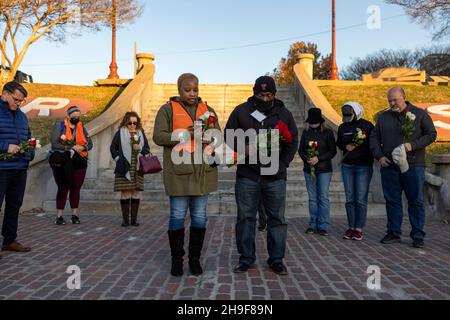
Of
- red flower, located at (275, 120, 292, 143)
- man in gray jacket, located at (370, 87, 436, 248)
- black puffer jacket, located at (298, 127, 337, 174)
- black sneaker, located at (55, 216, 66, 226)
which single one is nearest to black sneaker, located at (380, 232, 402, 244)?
man in gray jacket, located at (370, 87, 436, 248)

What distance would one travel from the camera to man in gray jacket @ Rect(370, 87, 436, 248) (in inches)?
204

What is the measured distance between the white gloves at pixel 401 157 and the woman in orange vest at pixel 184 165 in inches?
107

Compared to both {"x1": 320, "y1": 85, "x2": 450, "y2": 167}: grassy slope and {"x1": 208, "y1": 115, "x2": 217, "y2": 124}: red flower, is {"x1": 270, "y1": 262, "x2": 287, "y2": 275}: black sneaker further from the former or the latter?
{"x1": 320, "y1": 85, "x2": 450, "y2": 167}: grassy slope

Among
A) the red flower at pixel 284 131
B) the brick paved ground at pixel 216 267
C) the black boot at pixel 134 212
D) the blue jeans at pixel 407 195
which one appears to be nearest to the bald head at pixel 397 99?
the blue jeans at pixel 407 195

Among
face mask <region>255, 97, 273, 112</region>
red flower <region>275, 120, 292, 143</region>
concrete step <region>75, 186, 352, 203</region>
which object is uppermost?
face mask <region>255, 97, 273, 112</region>

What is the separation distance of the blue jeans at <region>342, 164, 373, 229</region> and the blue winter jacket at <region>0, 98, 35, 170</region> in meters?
4.69

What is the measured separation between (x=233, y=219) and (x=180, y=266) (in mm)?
3292

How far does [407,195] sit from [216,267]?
306 centimetres

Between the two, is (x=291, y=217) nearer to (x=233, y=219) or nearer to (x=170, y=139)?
(x=233, y=219)

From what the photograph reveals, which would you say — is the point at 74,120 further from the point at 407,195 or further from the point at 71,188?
the point at 407,195

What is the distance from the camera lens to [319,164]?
19.6ft

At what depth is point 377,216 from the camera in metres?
7.52

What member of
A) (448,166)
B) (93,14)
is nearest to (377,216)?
(448,166)

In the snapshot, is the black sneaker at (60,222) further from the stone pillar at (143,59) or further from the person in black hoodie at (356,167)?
the stone pillar at (143,59)
